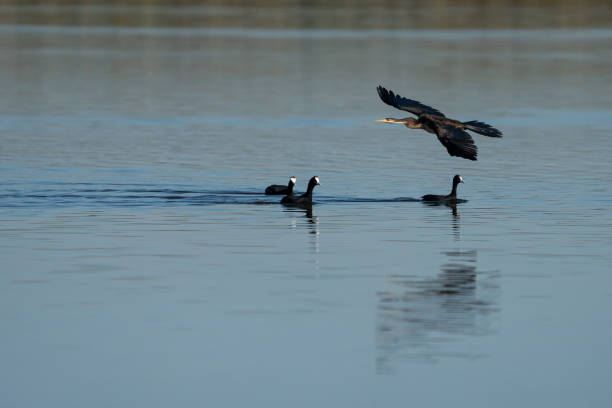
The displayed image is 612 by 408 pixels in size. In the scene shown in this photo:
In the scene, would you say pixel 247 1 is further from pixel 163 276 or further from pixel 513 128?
pixel 163 276

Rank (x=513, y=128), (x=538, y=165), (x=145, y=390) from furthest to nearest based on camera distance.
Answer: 1. (x=513, y=128)
2. (x=538, y=165)
3. (x=145, y=390)

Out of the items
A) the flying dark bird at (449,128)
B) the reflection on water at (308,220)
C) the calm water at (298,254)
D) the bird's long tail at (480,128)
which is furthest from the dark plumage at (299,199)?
the bird's long tail at (480,128)

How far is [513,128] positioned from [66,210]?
20393 mm

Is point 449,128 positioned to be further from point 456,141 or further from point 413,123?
point 413,123

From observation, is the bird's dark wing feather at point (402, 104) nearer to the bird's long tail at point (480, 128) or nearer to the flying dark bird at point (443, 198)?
the bird's long tail at point (480, 128)

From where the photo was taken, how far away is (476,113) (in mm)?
48594

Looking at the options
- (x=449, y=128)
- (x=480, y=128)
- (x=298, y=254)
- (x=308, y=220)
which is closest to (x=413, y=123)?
(x=449, y=128)

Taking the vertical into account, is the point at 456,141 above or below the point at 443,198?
above

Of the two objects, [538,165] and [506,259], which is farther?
[538,165]

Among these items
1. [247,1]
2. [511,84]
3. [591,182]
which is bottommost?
[591,182]

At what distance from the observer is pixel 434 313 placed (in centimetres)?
1750

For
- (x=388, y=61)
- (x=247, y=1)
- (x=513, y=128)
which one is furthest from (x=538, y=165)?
(x=247, y=1)

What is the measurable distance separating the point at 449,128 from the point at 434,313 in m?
10.6

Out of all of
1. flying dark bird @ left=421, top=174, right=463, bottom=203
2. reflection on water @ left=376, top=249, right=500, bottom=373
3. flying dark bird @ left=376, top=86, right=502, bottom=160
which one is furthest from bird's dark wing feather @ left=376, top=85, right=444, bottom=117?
reflection on water @ left=376, top=249, right=500, bottom=373
